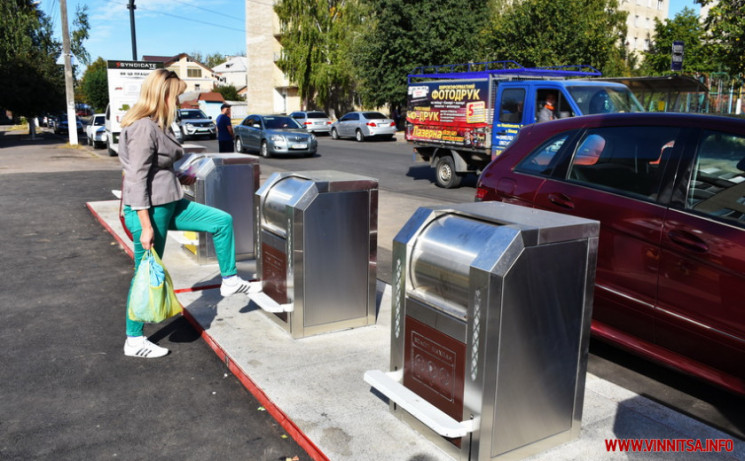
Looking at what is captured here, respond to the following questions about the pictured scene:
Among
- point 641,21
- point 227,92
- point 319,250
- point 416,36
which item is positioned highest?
point 641,21

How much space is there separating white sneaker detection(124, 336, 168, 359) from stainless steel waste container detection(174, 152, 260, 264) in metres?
2.37

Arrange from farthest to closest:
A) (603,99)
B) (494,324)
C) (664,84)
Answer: (664,84) < (603,99) < (494,324)

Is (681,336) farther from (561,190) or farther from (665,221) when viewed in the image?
(561,190)

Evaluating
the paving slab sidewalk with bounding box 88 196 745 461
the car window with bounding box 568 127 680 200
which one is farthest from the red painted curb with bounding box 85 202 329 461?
the car window with bounding box 568 127 680 200

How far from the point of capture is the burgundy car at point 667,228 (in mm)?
3521

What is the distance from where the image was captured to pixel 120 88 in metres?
24.1

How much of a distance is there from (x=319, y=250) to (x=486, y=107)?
9390 millimetres

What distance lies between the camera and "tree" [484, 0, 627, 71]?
92.1 feet

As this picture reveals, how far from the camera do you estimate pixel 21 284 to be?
6.56 meters

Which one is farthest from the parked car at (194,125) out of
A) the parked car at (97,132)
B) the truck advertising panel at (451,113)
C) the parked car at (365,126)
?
the truck advertising panel at (451,113)

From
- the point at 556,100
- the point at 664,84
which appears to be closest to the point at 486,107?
the point at 556,100

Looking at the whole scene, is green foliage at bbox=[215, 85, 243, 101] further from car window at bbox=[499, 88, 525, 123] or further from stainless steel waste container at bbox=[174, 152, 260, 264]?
stainless steel waste container at bbox=[174, 152, 260, 264]

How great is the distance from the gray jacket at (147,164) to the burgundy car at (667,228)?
2.67 m

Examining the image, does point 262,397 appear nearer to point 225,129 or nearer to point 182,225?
point 182,225
